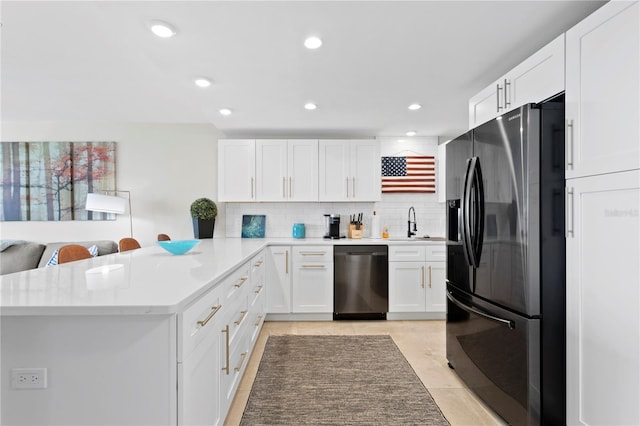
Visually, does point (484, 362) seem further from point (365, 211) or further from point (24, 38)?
point (24, 38)

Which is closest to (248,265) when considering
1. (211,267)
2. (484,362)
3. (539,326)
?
(211,267)

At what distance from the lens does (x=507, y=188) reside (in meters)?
1.78

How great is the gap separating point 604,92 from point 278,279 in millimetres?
3195

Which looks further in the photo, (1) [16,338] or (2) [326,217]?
(2) [326,217]

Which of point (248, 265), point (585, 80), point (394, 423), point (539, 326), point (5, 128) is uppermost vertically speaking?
point (5, 128)

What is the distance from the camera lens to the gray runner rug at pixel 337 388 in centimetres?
191

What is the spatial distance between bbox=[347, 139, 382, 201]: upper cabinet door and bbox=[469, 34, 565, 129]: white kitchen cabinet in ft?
5.62

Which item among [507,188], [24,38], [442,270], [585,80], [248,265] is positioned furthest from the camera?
[442,270]

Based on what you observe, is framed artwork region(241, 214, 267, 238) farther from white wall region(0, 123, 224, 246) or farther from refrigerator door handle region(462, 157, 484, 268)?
refrigerator door handle region(462, 157, 484, 268)

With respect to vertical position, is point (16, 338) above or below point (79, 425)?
above

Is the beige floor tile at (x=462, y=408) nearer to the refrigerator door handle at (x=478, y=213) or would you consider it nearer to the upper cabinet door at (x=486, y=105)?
the refrigerator door handle at (x=478, y=213)

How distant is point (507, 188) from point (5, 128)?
5793 millimetres

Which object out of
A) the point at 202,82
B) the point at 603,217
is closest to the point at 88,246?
the point at 202,82

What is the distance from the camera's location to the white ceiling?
174 centimetres
